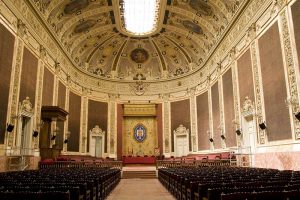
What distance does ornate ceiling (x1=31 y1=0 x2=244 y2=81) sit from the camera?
17.3 metres

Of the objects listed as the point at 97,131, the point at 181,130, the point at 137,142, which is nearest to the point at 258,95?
the point at 181,130

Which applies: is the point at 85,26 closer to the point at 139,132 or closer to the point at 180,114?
the point at 139,132

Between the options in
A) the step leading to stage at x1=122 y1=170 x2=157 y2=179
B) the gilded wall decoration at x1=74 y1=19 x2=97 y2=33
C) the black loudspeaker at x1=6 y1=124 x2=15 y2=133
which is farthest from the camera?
the gilded wall decoration at x1=74 y1=19 x2=97 y2=33

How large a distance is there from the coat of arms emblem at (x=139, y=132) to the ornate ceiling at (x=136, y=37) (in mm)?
4887

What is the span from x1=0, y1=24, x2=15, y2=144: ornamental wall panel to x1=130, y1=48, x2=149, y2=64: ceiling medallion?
15.6 m

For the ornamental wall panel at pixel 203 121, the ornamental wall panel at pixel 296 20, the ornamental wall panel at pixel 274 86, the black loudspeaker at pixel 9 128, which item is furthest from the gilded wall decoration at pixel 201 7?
the black loudspeaker at pixel 9 128

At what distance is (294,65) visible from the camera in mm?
9703

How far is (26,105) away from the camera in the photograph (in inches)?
524

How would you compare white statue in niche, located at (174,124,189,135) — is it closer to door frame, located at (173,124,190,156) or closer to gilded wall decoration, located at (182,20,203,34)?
door frame, located at (173,124,190,156)

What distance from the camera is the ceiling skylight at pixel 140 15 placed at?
65.7 ft

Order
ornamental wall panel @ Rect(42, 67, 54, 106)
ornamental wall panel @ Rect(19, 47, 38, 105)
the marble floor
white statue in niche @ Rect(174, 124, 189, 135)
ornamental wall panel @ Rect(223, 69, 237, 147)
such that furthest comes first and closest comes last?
1. white statue in niche @ Rect(174, 124, 189, 135)
2. ornamental wall panel @ Rect(42, 67, 54, 106)
3. ornamental wall panel @ Rect(223, 69, 237, 147)
4. ornamental wall panel @ Rect(19, 47, 38, 105)
5. the marble floor

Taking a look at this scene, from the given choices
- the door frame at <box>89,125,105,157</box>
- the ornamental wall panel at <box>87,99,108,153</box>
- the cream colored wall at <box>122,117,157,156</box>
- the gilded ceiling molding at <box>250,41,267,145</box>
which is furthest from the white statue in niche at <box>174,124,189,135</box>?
the gilded ceiling molding at <box>250,41,267,145</box>

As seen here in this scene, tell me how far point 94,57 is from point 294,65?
19.1 meters

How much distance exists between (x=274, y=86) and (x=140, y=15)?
13.6 metres
